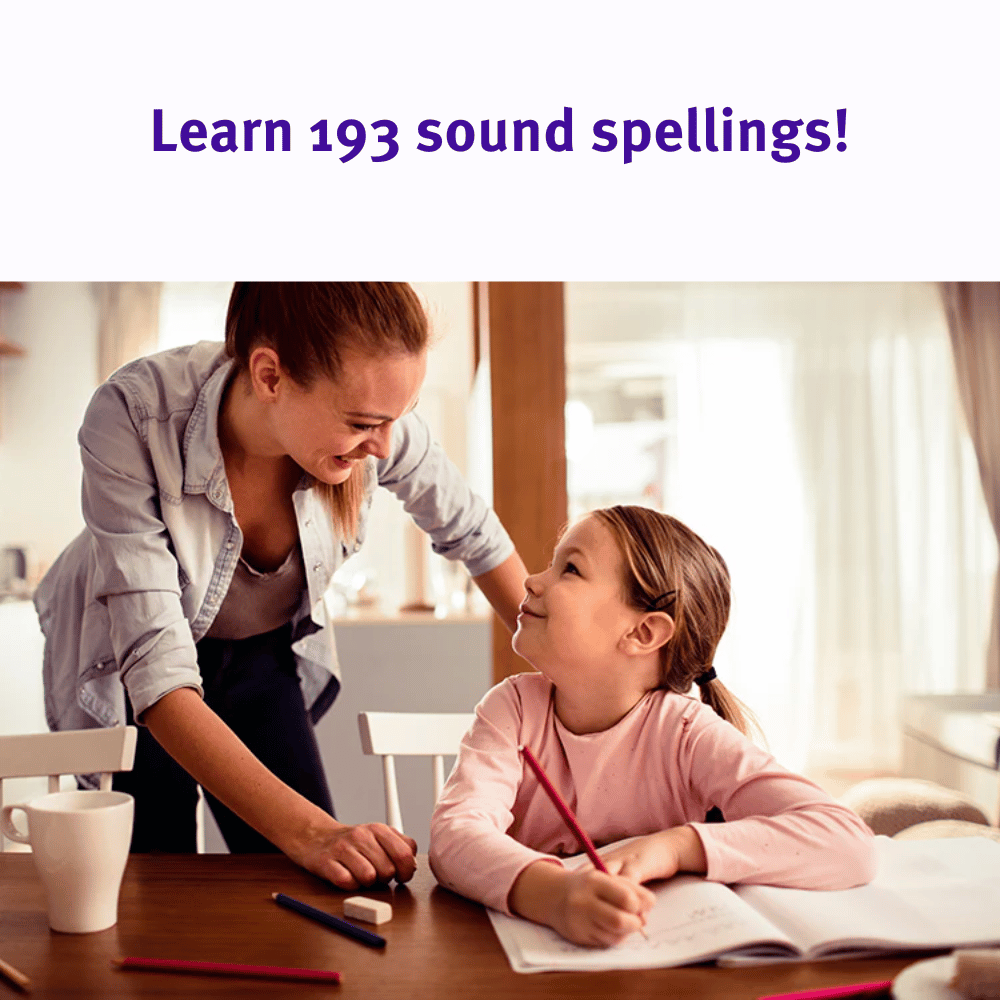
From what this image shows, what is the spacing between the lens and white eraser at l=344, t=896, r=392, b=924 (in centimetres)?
69

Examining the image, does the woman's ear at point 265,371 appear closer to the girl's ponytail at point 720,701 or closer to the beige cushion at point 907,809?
the girl's ponytail at point 720,701

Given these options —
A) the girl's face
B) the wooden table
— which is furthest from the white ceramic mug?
the girl's face

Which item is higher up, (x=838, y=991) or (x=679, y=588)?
(x=679, y=588)

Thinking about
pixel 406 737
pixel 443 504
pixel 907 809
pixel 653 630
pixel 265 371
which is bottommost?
pixel 907 809

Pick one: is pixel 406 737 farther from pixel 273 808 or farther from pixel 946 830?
pixel 946 830

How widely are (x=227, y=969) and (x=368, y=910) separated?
0.12m

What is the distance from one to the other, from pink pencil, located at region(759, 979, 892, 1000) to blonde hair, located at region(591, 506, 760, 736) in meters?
0.40

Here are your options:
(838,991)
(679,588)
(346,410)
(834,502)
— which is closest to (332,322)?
(346,410)

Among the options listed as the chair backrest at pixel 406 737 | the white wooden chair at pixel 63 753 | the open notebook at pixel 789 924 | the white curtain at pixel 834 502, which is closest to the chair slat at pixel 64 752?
the white wooden chair at pixel 63 753

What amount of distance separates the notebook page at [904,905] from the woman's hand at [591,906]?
0.10 metres

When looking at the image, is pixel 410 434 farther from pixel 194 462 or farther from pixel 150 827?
pixel 150 827

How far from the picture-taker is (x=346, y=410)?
3.48 ft
